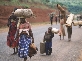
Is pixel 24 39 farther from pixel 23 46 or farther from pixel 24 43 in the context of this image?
pixel 23 46

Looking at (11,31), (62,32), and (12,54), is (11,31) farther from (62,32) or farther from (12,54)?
(62,32)

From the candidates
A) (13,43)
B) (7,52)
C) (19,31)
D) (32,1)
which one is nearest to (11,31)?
(13,43)

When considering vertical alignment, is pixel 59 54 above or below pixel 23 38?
below

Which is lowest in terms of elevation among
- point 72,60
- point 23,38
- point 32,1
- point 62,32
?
point 32,1

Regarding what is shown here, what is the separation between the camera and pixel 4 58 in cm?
1119

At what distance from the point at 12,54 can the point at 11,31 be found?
1096mm

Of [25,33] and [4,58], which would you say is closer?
[25,33]

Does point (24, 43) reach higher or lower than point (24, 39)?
lower

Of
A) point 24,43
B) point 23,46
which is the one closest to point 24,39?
point 24,43

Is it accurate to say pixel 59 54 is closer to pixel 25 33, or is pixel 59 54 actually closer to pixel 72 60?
pixel 72 60

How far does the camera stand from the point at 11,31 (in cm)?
1191

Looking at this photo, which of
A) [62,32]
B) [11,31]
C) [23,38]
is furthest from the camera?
[62,32]

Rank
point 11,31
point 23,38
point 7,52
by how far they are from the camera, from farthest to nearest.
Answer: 1. point 7,52
2. point 11,31
3. point 23,38

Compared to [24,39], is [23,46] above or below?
below
